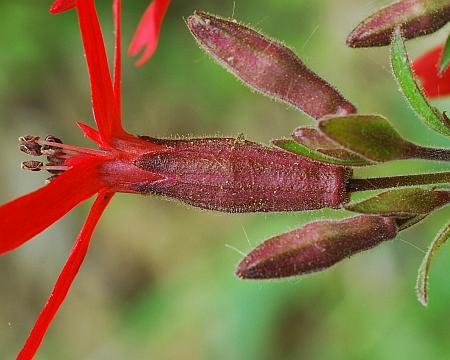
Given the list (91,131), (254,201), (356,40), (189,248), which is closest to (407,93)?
(356,40)

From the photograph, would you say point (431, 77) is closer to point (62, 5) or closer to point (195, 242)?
point (62, 5)

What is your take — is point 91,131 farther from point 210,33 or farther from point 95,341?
point 95,341

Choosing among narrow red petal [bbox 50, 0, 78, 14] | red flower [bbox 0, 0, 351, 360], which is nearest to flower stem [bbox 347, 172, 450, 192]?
red flower [bbox 0, 0, 351, 360]

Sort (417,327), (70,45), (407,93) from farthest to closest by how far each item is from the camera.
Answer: (70,45) → (417,327) → (407,93)

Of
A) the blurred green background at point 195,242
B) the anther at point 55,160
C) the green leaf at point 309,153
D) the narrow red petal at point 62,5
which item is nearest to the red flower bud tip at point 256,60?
the green leaf at point 309,153

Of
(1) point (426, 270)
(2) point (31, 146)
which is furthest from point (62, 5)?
(1) point (426, 270)

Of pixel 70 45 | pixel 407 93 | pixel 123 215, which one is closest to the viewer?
pixel 407 93

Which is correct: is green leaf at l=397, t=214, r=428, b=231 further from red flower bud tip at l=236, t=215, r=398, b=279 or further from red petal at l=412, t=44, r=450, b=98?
red petal at l=412, t=44, r=450, b=98
